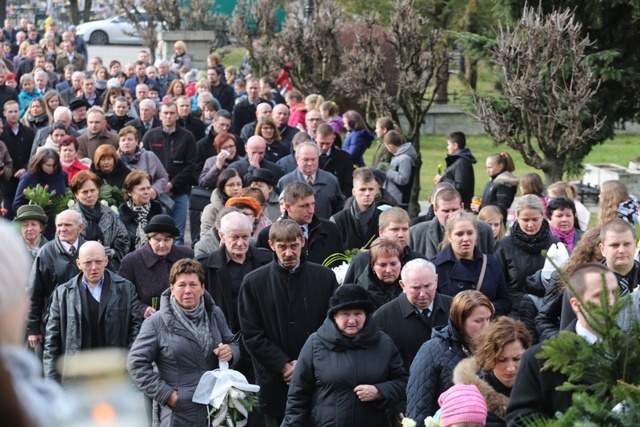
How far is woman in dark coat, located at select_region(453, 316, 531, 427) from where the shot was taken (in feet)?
20.1

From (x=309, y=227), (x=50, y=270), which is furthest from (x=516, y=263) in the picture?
(x=50, y=270)

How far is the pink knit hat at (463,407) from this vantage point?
577cm

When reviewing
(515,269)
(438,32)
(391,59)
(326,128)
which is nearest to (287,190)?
(515,269)

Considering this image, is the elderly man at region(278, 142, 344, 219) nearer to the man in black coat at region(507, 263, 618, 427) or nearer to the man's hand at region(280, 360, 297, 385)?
the man's hand at region(280, 360, 297, 385)

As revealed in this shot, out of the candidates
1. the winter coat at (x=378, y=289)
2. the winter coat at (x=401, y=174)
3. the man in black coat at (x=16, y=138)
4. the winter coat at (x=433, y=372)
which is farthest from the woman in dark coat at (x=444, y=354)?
the man in black coat at (x=16, y=138)

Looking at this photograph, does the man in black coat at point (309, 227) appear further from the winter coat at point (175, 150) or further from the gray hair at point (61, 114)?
the gray hair at point (61, 114)

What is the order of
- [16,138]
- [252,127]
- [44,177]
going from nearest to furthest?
[44,177] < [16,138] < [252,127]

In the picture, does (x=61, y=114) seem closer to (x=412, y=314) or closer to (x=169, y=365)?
(x=169, y=365)

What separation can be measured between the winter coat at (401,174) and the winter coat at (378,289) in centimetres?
526

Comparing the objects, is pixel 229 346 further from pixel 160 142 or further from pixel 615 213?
pixel 160 142

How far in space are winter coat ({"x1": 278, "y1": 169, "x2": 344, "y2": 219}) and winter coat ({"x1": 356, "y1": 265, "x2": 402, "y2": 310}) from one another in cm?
384

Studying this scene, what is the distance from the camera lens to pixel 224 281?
913 centimetres

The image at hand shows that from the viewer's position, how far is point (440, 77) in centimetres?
1952

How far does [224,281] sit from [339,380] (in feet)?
7.12
